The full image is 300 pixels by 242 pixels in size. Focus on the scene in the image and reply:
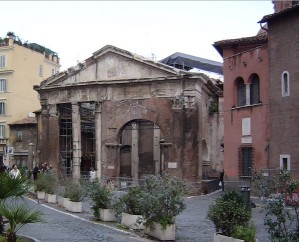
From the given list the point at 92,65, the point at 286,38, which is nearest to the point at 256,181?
the point at 286,38

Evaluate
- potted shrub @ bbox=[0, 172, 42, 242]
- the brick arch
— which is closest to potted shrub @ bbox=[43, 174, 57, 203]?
potted shrub @ bbox=[0, 172, 42, 242]

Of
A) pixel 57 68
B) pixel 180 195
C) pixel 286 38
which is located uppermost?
pixel 57 68

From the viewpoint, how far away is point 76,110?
1446 inches

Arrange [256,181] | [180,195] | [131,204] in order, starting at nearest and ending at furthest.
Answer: [256,181] < [180,195] < [131,204]

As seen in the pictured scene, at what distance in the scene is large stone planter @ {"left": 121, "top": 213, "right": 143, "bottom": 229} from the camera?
15.2 m

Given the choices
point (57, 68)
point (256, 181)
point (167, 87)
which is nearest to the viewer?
point (256, 181)

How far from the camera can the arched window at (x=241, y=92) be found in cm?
2847

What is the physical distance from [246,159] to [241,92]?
379cm

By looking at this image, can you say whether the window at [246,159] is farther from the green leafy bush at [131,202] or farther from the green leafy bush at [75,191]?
the green leafy bush at [131,202]

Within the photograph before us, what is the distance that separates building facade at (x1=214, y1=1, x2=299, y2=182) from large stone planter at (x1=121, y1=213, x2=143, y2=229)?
10274 mm

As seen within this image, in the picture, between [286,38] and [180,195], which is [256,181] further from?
[286,38]

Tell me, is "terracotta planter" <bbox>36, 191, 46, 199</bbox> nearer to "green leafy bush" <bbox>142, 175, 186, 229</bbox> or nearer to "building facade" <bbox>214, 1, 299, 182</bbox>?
"building facade" <bbox>214, 1, 299, 182</bbox>

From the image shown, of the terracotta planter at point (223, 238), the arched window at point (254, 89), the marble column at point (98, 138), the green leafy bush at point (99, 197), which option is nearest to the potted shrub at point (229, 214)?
the terracotta planter at point (223, 238)

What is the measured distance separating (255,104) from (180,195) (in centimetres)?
1461
